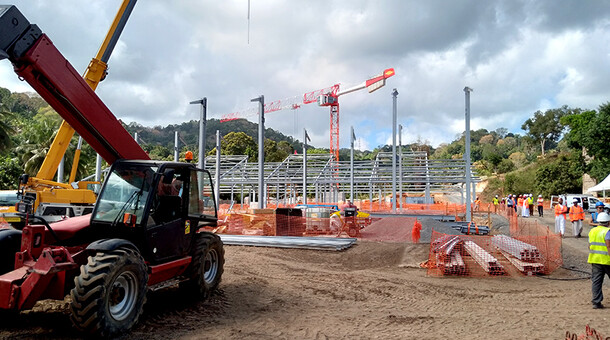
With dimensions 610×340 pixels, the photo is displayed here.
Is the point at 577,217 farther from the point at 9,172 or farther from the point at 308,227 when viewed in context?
the point at 9,172

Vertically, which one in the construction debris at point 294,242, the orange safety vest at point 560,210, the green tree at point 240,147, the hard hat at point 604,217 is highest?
the green tree at point 240,147

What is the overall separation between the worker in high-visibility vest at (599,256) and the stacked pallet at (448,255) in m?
3.33

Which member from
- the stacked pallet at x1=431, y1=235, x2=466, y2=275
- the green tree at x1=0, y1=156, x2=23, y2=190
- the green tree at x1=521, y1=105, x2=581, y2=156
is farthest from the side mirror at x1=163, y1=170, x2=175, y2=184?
the green tree at x1=521, y1=105, x2=581, y2=156

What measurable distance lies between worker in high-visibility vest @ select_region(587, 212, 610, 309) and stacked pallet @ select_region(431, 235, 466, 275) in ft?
10.9

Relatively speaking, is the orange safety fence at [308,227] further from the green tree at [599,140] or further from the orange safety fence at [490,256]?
the green tree at [599,140]

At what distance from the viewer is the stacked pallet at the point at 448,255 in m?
10.8

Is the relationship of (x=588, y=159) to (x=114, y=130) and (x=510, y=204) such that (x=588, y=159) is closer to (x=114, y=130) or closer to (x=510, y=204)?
(x=510, y=204)

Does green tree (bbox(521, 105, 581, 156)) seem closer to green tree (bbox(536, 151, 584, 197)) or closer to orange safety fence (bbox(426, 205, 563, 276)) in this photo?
green tree (bbox(536, 151, 584, 197))

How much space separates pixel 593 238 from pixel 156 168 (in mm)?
7965

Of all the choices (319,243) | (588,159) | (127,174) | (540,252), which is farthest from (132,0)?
(588,159)

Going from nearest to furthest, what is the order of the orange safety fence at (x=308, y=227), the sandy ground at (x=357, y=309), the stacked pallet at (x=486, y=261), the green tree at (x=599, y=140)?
the sandy ground at (x=357, y=309), the stacked pallet at (x=486, y=261), the orange safety fence at (x=308, y=227), the green tree at (x=599, y=140)

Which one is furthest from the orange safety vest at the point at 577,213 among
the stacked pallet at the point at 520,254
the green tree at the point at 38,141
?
the green tree at the point at 38,141

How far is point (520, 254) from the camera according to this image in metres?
11.2

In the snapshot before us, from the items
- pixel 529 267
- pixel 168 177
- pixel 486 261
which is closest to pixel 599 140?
pixel 529 267
